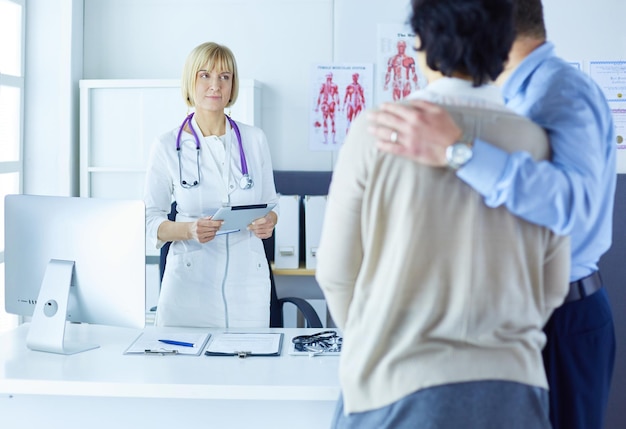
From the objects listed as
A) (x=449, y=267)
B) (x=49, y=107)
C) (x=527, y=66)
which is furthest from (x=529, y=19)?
(x=49, y=107)

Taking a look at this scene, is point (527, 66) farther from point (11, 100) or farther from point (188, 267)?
point (11, 100)

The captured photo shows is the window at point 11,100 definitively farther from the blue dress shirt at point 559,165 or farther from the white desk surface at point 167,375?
the blue dress shirt at point 559,165

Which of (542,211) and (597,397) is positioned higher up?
(542,211)

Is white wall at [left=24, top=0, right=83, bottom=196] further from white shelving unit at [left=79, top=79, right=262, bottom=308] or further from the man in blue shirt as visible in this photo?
the man in blue shirt

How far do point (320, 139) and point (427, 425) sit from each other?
2.83 metres

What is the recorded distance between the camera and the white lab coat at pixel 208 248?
2.69 meters

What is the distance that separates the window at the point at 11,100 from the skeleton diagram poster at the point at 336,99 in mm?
1477

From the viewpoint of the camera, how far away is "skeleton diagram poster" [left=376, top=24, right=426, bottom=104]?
391 centimetres

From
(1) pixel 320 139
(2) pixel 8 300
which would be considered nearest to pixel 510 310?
(2) pixel 8 300

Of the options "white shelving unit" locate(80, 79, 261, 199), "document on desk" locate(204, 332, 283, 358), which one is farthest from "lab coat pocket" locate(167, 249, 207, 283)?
"white shelving unit" locate(80, 79, 261, 199)

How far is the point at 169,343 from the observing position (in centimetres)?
222

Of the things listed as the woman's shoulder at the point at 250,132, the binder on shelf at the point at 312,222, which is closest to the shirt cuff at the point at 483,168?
the woman's shoulder at the point at 250,132

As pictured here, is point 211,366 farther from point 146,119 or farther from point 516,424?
point 146,119

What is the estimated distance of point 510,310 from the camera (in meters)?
1.24
